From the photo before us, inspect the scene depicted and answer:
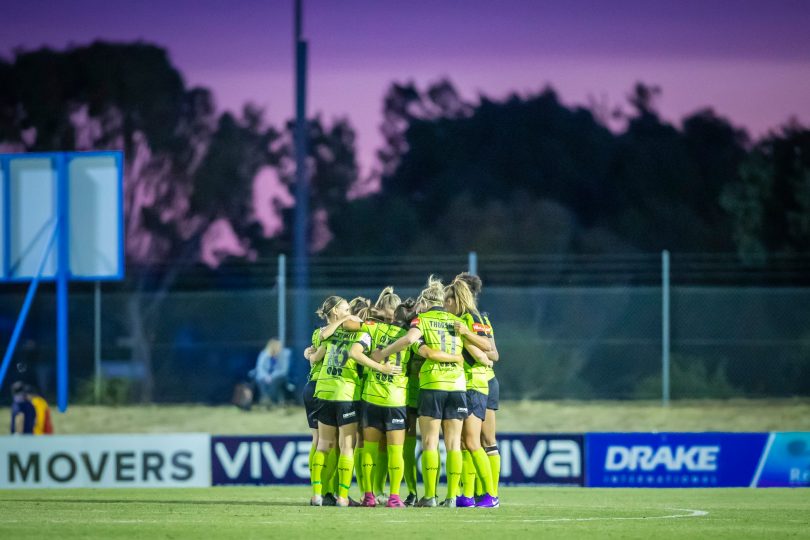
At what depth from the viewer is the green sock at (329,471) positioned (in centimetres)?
1383

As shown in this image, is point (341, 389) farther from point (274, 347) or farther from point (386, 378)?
point (274, 347)

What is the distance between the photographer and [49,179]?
20672mm

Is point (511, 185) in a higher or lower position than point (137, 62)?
lower

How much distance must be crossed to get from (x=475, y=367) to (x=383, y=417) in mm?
991

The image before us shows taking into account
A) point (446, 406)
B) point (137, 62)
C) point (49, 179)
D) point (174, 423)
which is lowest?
point (174, 423)

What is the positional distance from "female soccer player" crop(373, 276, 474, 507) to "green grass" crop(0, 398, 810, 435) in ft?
34.1

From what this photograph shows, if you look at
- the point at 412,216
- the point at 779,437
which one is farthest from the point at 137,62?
the point at 779,437

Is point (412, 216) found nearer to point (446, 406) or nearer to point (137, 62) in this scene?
point (137, 62)

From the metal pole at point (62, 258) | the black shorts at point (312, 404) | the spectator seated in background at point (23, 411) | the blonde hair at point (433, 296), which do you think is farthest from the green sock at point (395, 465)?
the spectator seated in background at point (23, 411)

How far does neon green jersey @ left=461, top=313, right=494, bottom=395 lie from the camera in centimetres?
1318

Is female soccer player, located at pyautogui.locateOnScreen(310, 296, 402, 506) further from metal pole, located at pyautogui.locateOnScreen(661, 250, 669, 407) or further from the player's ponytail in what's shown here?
metal pole, located at pyautogui.locateOnScreen(661, 250, 669, 407)

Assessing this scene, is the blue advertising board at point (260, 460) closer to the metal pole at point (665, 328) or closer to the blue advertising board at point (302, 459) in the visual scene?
the blue advertising board at point (302, 459)

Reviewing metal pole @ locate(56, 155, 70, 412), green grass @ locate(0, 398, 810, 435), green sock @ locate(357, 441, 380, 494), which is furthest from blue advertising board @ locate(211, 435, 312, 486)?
green sock @ locate(357, 441, 380, 494)

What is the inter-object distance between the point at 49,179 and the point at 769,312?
468 inches
